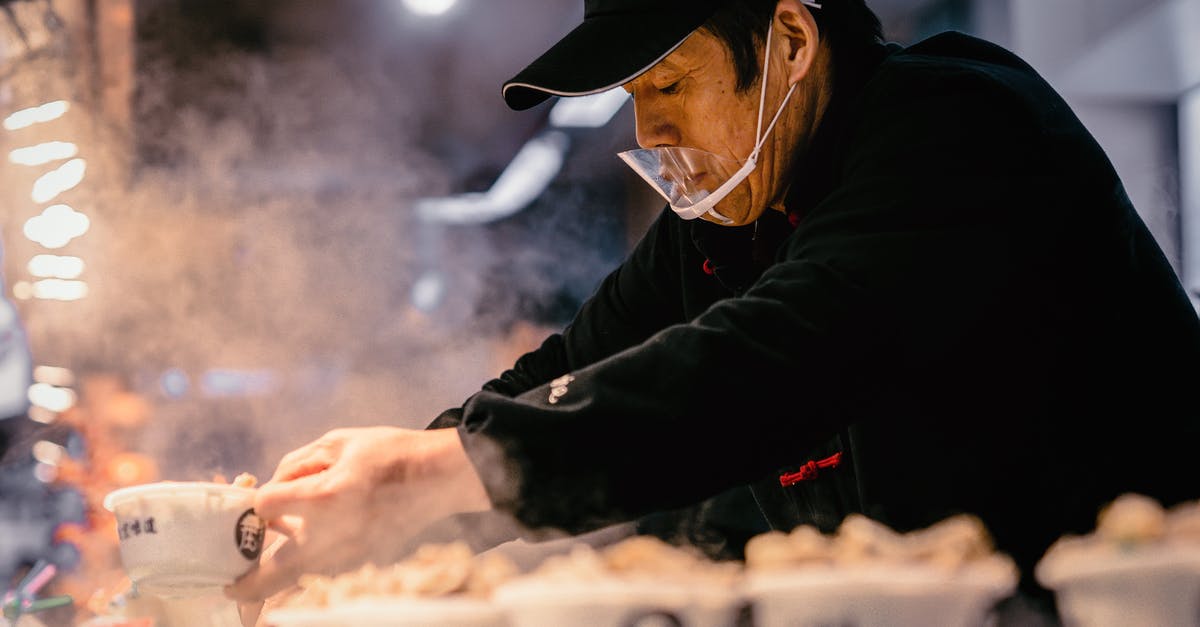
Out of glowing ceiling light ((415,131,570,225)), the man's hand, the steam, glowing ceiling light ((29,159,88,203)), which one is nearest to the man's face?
the man's hand

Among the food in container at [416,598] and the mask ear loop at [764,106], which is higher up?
the mask ear loop at [764,106]

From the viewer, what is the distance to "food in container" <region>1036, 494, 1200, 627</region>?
603 millimetres

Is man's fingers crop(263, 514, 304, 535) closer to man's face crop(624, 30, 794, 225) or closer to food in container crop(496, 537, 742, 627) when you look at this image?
food in container crop(496, 537, 742, 627)

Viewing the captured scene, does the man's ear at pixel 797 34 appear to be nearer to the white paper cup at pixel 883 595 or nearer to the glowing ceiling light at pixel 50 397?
the white paper cup at pixel 883 595

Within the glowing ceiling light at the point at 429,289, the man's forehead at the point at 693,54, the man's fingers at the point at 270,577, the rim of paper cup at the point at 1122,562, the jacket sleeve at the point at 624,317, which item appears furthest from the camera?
the glowing ceiling light at the point at 429,289

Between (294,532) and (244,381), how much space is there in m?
2.41

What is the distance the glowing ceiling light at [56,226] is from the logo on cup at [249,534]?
243 centimetres

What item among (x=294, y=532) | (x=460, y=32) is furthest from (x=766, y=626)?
(x=460, y=32)

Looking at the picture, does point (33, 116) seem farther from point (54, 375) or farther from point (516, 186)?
point (516, 186)

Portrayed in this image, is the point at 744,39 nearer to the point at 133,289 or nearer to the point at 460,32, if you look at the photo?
the point at 133,289

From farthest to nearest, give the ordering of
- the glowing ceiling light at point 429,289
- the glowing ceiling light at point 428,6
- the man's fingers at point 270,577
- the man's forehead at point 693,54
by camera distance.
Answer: the glowing ceiling light at point 429,289 → the glowing ceiling light at point 428,6 → the man's forehead at point 693,54 → the man's fingers at point 270,577

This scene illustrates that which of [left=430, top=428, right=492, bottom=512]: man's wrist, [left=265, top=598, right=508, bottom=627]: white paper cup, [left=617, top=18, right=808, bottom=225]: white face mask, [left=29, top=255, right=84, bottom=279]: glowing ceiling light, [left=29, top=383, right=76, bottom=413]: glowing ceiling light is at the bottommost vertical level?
[left=29, top=383, right=76, bottom=413]: glowing ceiling light

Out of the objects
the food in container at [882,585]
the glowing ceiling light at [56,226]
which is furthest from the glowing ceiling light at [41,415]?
the food in container at [882,585]

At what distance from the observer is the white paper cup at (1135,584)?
23.7 inches
